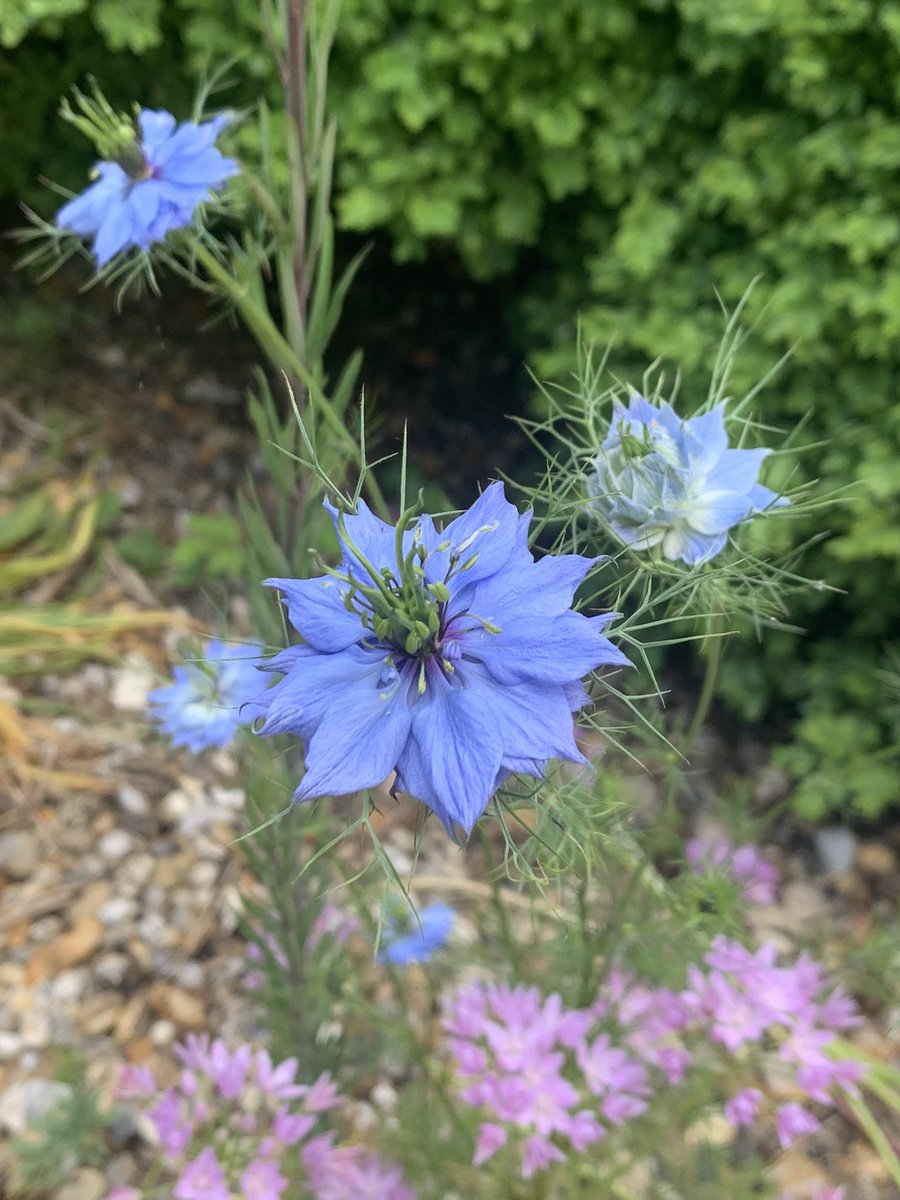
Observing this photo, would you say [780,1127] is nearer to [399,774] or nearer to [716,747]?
[399,774]

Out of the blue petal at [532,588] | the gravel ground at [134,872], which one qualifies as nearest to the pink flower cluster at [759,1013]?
the gravel ground at [134,872]

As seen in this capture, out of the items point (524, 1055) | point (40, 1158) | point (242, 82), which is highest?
point (242, 82)

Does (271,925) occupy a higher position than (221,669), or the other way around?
(221,669)

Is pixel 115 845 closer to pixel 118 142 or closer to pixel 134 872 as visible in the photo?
pixel 134 872

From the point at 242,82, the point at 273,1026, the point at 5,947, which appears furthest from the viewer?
the point at 242,82

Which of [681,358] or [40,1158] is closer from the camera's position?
[40,1158]

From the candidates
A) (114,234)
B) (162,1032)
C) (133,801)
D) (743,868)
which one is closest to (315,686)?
(114,234)

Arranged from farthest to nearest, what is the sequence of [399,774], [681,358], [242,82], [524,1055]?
[242,82] → [681,358] → [524,1055] → [399,774]

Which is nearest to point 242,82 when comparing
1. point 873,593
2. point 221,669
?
point 221,669

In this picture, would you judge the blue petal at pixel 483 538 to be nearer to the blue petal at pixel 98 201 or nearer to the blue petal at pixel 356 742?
the blue petal at pixel 356 742
